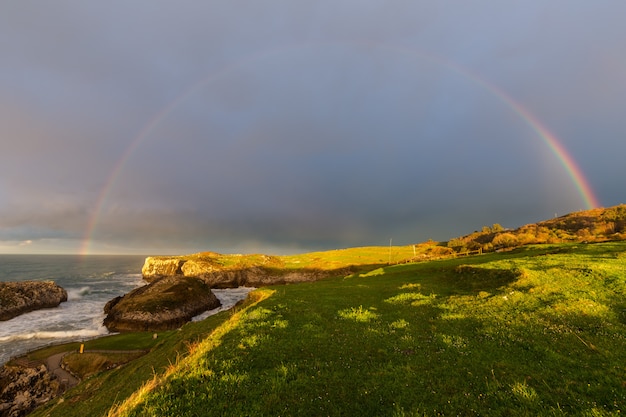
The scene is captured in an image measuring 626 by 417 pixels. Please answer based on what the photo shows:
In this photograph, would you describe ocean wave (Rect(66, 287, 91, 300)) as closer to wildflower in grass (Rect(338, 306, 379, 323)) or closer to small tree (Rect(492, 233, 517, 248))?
wildflower in grass (Rect(338, 306, 379, 323))

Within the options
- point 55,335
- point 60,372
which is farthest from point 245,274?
point 60,372

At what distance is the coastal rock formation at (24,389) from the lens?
966 inches

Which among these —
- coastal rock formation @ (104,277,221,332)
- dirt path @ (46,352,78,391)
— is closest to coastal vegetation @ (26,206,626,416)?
dirt path @ (46,352,78,391)

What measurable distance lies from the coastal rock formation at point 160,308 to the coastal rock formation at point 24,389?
19768 millimetres

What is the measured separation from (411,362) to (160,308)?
183 ft

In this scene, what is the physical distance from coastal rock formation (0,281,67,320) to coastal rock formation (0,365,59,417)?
4207 centimetres

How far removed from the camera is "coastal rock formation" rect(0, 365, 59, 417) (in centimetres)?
2455

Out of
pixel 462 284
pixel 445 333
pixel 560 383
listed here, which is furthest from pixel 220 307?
pixel 560 383

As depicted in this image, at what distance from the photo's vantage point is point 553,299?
18672 millimetres

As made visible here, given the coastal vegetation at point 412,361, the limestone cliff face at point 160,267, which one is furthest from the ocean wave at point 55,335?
the limestone cliff face at point 160,267

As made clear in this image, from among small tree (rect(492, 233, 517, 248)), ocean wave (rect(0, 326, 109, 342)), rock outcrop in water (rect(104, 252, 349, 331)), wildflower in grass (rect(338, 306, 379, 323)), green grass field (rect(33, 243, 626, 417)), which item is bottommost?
ocean wave (rect(0, 326, 109, 342))

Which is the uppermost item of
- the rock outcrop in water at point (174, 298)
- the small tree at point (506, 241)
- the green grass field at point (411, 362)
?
the small tree at point (506, 241)

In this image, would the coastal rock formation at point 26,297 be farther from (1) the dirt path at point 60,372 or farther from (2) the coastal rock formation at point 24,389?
(2) the coastal rock formation at point 24,389

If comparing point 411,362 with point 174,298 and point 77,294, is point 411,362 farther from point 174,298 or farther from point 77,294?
point 77,294
